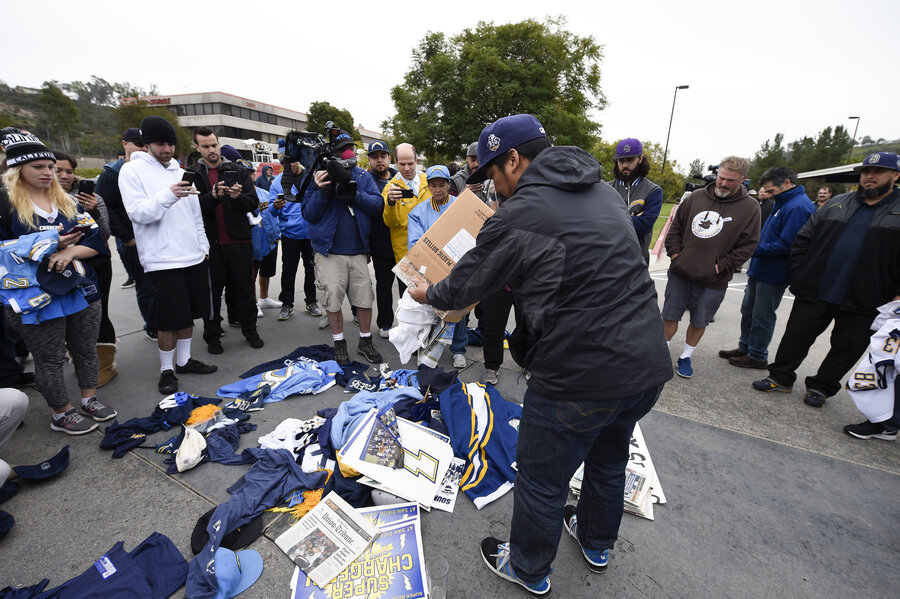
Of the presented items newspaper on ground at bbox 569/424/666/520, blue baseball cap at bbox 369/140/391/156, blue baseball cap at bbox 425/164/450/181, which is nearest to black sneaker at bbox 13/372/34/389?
blue baseball cap at bbox 369/140/391/156

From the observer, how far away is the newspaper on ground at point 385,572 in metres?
1.77

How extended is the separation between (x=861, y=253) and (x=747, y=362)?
151cm

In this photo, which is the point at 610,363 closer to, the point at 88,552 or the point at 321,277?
the point at 88,552

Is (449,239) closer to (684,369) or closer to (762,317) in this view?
(684,369)

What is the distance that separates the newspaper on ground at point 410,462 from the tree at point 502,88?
23.1 m

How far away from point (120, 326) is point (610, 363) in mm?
5639

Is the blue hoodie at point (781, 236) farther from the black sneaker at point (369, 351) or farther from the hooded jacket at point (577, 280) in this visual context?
the black sneaker at point (369, 351)

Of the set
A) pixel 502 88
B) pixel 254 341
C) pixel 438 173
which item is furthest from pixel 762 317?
pixel 502 88

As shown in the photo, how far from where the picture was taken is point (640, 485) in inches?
95.7

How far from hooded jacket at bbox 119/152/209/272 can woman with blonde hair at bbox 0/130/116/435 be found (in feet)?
1.05

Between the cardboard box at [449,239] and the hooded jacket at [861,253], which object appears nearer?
the cardboard box at [449,239]

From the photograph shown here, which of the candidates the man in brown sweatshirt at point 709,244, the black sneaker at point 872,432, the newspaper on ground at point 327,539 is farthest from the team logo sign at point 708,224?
the newspaper on ground at point 327,539

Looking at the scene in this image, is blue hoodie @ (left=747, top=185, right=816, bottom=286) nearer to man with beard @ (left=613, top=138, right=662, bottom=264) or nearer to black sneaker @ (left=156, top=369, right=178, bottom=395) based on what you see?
man with beard @ (left=613, top=138, right=662, bottom=264)

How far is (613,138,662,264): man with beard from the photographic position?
12.8 ft
